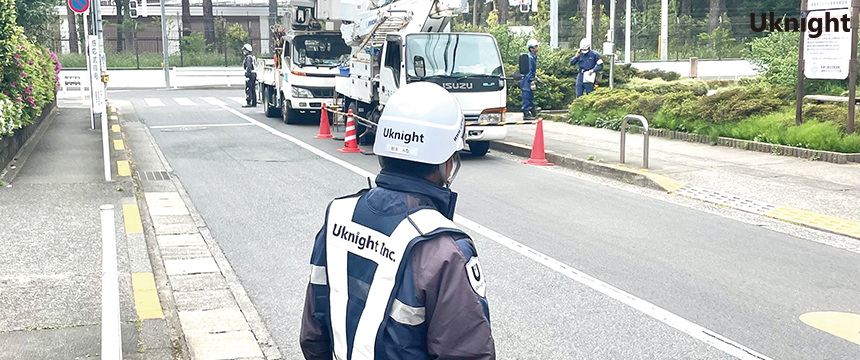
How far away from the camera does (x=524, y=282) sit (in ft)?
23.8

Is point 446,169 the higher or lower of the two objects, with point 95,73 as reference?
lower

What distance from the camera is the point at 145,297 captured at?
258 inches

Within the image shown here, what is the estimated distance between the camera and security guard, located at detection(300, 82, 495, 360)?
242 cm

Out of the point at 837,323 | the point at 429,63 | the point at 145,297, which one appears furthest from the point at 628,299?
the point at 429,63

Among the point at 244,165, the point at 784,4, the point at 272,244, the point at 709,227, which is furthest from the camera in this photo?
the point at 784,4

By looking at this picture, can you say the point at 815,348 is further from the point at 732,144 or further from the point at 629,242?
the point at 732,144

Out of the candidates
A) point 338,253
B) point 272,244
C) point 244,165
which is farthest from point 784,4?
point 338,253

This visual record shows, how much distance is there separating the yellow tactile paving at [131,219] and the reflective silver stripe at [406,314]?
6.96 m

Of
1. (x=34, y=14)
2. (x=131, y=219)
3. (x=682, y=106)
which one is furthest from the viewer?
(x=34, y=14)

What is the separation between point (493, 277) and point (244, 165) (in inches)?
315

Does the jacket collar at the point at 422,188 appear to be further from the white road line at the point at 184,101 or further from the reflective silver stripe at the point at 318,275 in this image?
the white road line at the point at 184,101

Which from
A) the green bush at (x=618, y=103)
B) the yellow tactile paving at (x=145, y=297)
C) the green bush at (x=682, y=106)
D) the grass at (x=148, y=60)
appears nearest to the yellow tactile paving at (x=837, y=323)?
the yellow tactile paving at (x=145, y=297)

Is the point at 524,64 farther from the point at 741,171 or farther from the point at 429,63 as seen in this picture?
the point at 741,171

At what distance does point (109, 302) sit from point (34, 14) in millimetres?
16560
